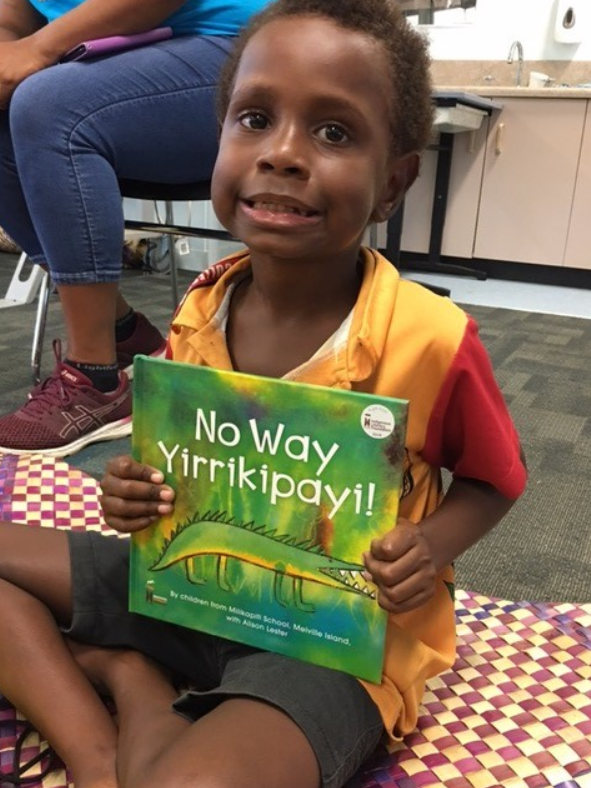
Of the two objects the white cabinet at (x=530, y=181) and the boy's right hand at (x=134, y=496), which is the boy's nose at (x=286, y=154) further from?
the white cabinet at (x=530, y=181)

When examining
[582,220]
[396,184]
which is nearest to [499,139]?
[582,220]

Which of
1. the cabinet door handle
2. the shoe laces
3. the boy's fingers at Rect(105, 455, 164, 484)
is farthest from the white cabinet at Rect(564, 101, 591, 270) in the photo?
the boy's fingers at Rect(105, 455, 164, 484)

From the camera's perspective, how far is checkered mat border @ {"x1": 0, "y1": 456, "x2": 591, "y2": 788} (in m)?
0.58

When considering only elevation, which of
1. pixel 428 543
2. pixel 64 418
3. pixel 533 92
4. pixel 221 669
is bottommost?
pixel 64 418

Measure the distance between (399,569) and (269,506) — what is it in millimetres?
102

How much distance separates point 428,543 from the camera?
1.80 ft

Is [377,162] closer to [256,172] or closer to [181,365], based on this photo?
[256,172]

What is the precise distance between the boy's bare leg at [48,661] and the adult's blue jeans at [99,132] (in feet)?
1.91

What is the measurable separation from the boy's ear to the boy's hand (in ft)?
0.86

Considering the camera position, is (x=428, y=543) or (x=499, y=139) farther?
Result: (x=499, y=139)

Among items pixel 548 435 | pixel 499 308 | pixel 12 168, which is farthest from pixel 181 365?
pixel 499 308

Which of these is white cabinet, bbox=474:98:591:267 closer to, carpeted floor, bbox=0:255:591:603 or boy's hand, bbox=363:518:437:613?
carpeted floor, bbox=0:255:591:603

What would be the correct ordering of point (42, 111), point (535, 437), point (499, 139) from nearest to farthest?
point (42, 111), point (535, 437), point (499, 139)

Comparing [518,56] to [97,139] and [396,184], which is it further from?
[396,184]
